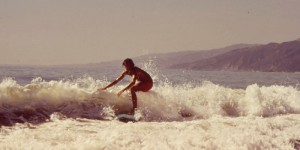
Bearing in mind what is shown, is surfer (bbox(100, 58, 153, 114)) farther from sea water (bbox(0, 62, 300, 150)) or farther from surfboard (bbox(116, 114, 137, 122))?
sea water (bbox(0, 62, 300, 150))

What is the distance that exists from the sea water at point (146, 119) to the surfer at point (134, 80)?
2.44 feet

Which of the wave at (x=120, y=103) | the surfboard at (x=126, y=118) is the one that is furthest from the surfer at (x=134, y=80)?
the wave at (x=120, y=103)

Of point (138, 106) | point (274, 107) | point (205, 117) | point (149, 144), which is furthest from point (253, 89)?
point (149, 144)

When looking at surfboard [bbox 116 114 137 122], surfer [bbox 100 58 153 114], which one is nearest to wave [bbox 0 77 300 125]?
surfboard [bbox 116 114 137 122]

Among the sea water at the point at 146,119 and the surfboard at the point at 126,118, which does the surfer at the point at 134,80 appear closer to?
the surfboard at the point at 126,118

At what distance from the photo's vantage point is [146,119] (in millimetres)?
12477

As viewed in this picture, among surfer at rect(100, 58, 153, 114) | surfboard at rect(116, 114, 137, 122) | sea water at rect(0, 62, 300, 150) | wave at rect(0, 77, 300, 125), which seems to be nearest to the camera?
sea water at rect(0, 62, 300, 150)

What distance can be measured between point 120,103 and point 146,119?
1773mm

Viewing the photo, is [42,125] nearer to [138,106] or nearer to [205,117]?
[138,106]

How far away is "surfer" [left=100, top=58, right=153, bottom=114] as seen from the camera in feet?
41.4

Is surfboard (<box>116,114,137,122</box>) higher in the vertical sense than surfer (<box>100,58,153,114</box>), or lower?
lower

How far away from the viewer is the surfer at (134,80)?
12633 millimetres

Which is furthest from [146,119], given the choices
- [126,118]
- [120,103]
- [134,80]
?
[120,103]

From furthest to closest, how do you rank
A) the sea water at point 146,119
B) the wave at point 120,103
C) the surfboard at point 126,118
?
the wave at point 120,103
the surfboard at point 126,118
the sea water at point 146,119
